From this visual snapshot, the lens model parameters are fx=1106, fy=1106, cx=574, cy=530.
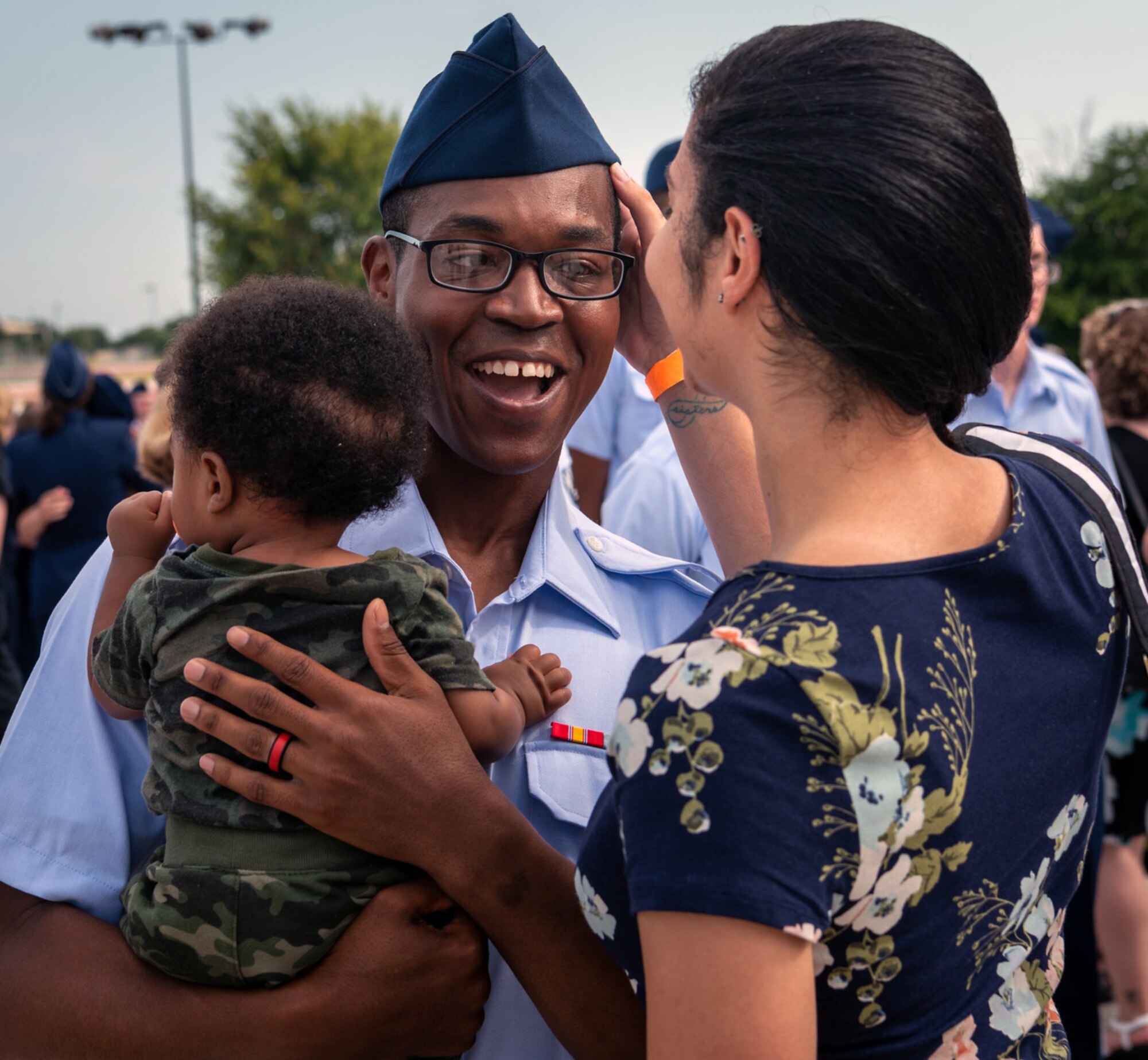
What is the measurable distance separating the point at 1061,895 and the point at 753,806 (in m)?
0.65

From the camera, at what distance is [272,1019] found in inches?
59.9

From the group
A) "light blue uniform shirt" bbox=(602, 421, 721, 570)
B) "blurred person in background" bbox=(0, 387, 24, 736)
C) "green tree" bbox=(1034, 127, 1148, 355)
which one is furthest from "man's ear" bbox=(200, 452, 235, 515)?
"green tree" bbox=(1034, 127, 1148, 355)

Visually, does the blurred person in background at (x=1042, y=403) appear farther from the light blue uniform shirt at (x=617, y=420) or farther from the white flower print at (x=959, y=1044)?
the white flower print at (x=959, y=1044)

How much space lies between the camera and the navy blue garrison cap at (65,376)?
21.7 feet

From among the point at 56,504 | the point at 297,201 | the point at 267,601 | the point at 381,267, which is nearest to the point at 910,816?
the point at 267,601

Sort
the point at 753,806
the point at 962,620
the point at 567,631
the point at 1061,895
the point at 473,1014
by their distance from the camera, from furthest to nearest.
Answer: the point at 567,631, the point at 473,1014, the point at 1061,895, the point at 962,620, the point at 753,806

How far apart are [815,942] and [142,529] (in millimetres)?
1256

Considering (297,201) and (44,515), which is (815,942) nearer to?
(44,515)

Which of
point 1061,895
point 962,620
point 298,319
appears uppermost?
point 298,319

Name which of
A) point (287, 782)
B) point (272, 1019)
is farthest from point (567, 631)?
point (272, 1019)

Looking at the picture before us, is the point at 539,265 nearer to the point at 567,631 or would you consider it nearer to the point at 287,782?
the point at 567,631

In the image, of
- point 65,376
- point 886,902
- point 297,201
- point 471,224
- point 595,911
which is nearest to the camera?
point 886,902

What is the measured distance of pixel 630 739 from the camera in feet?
3.81

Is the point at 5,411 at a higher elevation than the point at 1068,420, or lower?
lower
